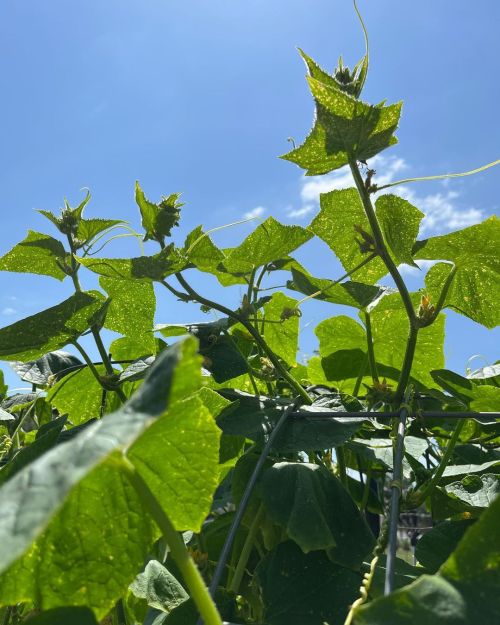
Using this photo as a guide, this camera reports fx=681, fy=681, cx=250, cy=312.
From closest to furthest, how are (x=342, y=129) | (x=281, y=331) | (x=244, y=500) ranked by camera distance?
(x=244, y=500), (x=342, y=129), (x=281, y=331)

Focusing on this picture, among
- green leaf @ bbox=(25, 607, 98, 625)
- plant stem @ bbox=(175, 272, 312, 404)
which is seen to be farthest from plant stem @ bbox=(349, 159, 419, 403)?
green leaf @ bbox=(25, 607, 98, 625)

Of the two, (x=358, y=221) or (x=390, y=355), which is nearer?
(x=358, y=221)

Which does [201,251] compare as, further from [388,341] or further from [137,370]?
[388,341]

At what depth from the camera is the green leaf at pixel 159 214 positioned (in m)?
0.82

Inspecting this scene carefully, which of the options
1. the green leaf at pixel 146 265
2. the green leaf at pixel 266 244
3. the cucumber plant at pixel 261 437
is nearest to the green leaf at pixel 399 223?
the cucumber plant at pixel 261 437

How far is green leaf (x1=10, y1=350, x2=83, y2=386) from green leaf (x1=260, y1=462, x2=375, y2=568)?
482 millimetres

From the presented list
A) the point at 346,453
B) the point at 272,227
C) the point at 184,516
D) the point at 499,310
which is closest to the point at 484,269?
the point at 499,310

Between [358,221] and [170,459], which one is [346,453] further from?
[170,459]

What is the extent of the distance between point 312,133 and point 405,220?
5.9 inches

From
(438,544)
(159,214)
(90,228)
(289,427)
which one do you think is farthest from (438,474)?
(90,228)

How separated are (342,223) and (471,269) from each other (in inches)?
6.7

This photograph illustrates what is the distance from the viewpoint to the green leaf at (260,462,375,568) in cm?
62

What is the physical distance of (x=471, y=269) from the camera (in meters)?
0.85

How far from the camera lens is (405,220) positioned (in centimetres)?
76
